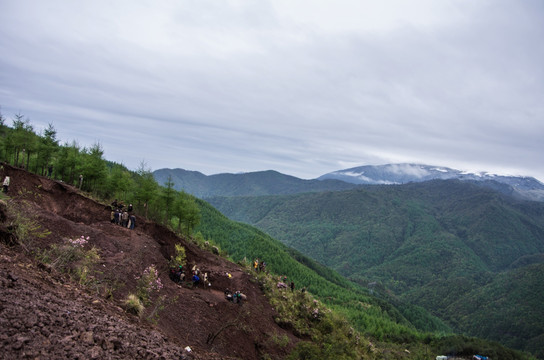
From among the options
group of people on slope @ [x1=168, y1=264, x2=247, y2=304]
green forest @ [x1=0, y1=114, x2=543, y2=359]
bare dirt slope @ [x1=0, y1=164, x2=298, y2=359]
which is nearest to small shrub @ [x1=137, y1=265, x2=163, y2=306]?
bare dirt slope @ [x1=0, y1=164, x2=298, y2=359]

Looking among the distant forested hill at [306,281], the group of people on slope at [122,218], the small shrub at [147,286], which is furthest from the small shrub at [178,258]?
the distant forested hill at [306,281]

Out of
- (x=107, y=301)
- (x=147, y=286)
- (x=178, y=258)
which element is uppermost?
(x=107, y=301)

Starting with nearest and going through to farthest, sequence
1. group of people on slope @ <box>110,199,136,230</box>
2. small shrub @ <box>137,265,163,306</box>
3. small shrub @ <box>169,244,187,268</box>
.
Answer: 1. small shrub @ <box>137,265,163,306</box>
2. small shrub @ <box>169,244,187,268</box>
3. group of people on slope @ <box>110,199,136,230</box>

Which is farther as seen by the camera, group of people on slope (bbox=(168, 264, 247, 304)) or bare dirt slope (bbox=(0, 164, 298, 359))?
group of people on slope (bbox=(168, 264, 247, 304))

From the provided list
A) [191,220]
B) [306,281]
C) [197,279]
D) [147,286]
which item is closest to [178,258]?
[197,279]

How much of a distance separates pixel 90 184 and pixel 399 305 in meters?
158

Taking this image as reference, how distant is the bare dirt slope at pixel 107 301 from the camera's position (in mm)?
6941

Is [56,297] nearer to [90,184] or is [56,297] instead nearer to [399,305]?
[90,184]

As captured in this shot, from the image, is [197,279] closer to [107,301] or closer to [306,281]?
[107,301]

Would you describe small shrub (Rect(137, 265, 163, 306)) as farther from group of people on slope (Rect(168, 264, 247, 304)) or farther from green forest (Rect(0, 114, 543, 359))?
green forest (Rect(0, 114, 543, 359))

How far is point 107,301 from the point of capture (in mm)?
10891

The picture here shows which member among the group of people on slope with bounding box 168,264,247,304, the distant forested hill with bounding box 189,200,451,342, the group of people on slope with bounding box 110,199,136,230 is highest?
the group of people on slope with bounding box 110,199,136,230

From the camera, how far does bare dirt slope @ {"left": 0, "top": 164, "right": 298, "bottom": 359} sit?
273 inches

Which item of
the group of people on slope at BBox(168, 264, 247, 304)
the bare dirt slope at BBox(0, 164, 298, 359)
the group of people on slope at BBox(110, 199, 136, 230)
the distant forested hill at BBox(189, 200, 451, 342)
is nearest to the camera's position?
the bare dirt slope at BBox(0, 164, 298, 359)
